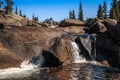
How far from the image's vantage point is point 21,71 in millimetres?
40594

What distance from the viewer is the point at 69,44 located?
47.2 metres

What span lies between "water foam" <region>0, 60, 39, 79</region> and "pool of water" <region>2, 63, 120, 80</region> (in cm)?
161

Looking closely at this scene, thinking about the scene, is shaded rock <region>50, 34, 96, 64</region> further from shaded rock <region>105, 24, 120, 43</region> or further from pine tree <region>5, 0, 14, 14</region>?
pine tree <region>5, 0, 14, 14</region>

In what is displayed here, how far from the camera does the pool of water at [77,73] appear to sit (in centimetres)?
3456

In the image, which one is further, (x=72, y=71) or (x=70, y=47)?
(x=70, y=47)

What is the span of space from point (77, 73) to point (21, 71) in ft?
29.0

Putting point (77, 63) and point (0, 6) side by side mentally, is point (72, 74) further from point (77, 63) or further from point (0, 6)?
point (0, 6)

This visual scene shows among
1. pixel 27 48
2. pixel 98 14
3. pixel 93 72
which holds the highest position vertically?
pixel 98 14

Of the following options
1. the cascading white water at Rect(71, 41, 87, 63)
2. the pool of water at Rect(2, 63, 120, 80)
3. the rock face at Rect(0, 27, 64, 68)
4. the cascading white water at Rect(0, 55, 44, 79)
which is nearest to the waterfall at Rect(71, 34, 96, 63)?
the cascading white water at Rect(71, 41, 87, 63)

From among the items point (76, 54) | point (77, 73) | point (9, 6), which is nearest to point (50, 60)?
point (76, 54)

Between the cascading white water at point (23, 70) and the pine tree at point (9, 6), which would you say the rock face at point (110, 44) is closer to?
the cascading white water at point (23, 70)

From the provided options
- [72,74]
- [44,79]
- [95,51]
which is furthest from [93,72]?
[95,51]

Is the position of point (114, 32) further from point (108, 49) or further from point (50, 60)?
point (50, 60)

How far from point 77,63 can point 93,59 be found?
374cm
